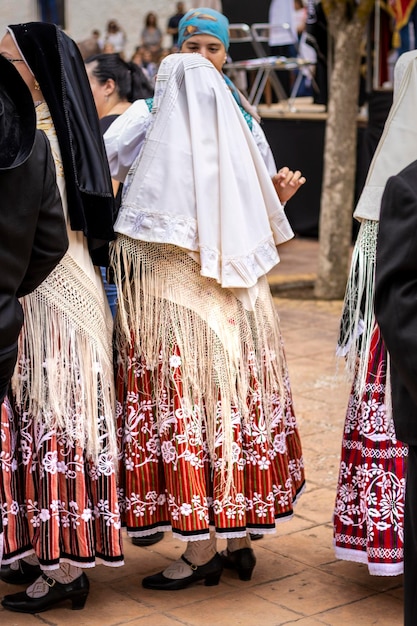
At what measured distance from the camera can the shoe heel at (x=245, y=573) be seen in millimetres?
3529

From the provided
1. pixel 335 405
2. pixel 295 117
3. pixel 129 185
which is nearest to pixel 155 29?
pixel 295 117

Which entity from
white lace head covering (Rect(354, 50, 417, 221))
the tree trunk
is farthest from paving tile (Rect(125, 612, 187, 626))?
the tree trunk

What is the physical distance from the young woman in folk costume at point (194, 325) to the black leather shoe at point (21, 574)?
1.28 feet

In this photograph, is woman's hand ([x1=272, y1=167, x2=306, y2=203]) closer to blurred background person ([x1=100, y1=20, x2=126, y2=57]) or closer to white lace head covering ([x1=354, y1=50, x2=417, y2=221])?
white lace head covering ([x1=354, y1=50, x2=417, y2=221])

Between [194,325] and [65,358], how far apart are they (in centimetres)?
44

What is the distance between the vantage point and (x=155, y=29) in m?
18.3

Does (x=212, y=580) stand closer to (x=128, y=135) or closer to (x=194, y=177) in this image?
(x=194, y=177)

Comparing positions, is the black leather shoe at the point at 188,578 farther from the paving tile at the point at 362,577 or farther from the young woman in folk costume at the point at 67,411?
the paving tile at the point at 362,577

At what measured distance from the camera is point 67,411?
3219 millimetres

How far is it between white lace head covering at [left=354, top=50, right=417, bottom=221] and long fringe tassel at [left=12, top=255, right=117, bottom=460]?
1004mm

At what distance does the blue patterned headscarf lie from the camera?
373 centimetres

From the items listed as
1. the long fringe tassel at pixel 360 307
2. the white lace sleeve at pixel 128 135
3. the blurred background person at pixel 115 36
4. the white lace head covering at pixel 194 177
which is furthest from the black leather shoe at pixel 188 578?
the blurred background person at pixel 115 36

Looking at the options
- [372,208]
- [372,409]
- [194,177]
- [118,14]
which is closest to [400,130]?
[372,208]

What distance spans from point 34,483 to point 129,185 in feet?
3.33
